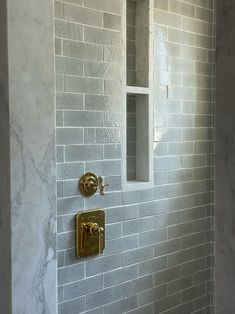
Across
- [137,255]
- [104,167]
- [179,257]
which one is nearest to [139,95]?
[104,167]

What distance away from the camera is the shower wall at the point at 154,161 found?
2.00 metres

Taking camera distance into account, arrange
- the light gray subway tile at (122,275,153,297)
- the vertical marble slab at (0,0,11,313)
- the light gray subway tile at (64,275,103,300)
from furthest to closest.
Answer: the light gray subway tile at (122,275,153,297)
the light gray subway tile at (64,275,103,300)
the vertical marble slab at (0,0,11,313)

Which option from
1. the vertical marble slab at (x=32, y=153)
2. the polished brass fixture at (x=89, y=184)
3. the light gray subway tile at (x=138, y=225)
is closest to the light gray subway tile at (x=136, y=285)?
the light gray subway tile at (x=138, y=225)

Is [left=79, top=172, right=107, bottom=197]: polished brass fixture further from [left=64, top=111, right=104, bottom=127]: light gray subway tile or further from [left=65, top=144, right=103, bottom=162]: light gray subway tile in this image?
[left=64, top=111, right=104, bottom=127]: light gray subway tile

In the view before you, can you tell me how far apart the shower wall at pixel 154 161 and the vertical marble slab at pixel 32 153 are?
41 centimetres

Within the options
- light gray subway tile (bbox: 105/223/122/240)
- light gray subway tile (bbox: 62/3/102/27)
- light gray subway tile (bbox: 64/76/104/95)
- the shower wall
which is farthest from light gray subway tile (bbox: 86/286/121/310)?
light gray subway tile (bbox: 62/3/102/27)

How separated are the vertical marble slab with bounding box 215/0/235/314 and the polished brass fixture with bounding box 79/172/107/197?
1211mm

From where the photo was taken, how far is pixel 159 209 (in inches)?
95.4

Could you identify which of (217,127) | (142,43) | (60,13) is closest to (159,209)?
(142,43)

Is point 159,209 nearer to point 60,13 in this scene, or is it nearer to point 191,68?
point 191,68

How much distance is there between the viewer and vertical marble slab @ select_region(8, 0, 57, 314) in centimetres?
143

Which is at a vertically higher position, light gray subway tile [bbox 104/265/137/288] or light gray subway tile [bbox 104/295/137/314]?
light gray subway tile [bbox 104/265/137/288]

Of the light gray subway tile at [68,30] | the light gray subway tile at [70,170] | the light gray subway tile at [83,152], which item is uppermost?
the light gray subway tile at [68,30]

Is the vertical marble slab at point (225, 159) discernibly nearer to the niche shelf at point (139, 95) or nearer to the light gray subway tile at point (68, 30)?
the light gray subway tile at point (68, 30)
